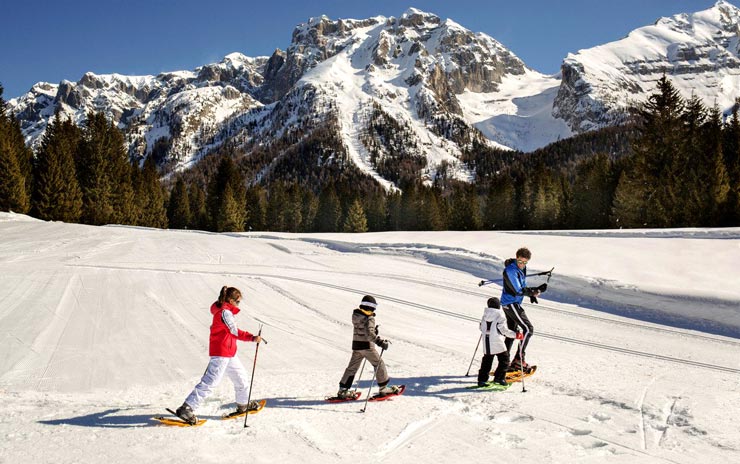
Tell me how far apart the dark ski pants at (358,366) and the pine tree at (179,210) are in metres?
86.6

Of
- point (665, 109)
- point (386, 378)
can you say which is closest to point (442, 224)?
point (665, 109)

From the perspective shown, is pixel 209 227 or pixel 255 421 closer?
pixel 255 421

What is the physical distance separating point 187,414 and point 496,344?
5077mm

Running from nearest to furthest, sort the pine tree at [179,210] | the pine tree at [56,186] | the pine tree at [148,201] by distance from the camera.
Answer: the pine tree at [56,186] → the pine tree at [148,201] → the pine tree at [179,210]

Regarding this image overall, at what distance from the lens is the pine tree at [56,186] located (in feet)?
157

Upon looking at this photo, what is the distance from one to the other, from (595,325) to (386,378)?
8300 millimetres

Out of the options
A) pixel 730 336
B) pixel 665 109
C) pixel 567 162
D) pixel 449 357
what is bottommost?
pixel 449 357

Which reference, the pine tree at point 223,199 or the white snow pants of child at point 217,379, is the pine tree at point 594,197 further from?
the white snow pants of child at point 217,379


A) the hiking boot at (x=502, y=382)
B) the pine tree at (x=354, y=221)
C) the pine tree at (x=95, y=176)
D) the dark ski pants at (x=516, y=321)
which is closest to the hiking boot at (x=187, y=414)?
the hiking boot at (x=502, y=382)

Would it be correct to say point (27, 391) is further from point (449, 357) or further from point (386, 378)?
point (449, 357)

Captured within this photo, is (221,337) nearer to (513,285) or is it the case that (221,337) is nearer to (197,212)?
(513,285)

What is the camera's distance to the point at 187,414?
20.9ft

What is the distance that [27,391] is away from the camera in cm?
775

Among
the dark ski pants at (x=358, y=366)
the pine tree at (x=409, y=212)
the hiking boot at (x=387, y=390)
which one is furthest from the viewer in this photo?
the pine tree at (x=409, y=212)
